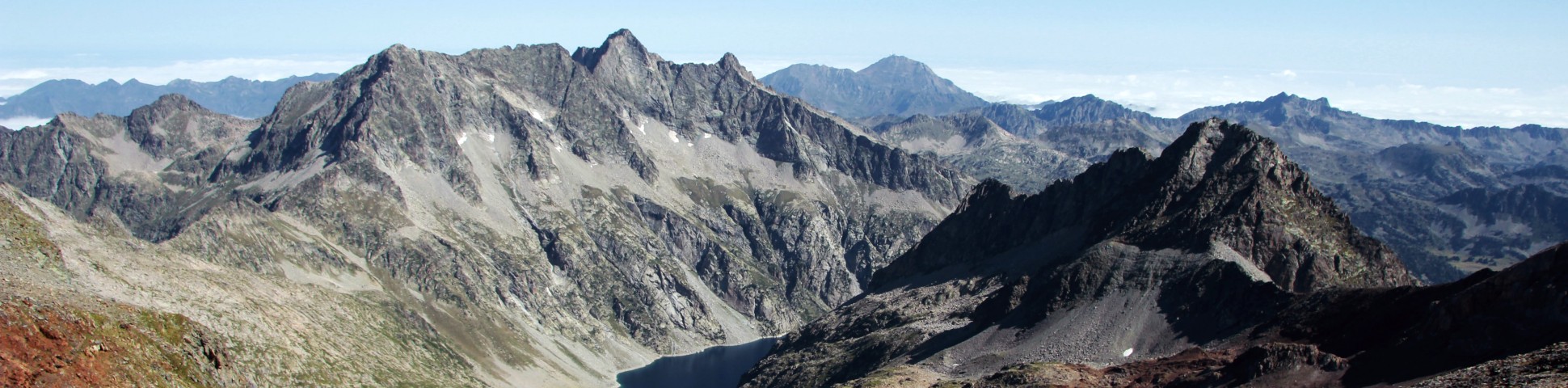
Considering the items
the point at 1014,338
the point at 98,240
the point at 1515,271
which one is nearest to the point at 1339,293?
the point at 1515,271

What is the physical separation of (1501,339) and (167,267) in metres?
183

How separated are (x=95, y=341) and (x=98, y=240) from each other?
8234 cm

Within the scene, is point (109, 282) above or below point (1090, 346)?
above

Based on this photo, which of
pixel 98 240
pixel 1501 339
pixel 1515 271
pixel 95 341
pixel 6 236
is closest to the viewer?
pixel 95 341

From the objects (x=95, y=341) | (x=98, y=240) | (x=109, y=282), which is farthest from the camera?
(x=98, y=240)

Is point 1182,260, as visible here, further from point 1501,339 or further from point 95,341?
point 95,341

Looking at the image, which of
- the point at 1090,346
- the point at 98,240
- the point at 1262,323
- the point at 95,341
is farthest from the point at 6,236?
the point at 1262,323

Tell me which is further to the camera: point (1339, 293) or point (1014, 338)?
point (1014, 338)

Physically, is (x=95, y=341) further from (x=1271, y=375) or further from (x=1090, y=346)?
(x=1090, y=346)

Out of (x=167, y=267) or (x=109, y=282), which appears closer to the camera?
(x=109, y=282)

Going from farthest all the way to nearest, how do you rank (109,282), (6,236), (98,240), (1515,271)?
1. (98,240)
2. (109,282)
3. (6,236)
4. (1515,271)

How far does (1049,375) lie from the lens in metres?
160

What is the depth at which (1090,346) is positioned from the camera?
585 feet

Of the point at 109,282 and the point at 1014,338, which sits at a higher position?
the point at 109,282
